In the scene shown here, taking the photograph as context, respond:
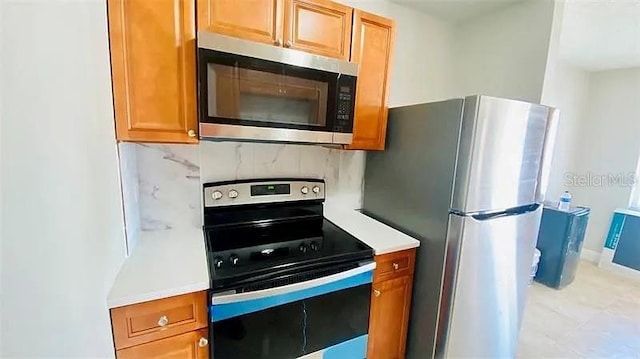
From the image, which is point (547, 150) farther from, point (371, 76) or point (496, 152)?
point (371, 76)

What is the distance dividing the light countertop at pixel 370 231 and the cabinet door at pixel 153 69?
39.7 inches

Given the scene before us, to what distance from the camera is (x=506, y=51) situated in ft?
6.48

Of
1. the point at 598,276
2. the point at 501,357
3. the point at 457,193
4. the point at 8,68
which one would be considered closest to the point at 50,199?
the point at 8,68

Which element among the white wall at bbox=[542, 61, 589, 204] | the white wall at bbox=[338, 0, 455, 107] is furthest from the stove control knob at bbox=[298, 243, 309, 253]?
the white wall at bbox=[542, 61, 589, 204]

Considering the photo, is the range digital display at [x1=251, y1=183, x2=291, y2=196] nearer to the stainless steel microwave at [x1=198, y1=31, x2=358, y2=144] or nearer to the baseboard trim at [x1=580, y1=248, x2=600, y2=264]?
the stainless steel microwave at [x1=198, y1=31, x2=358, y2=144]

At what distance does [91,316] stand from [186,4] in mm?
1125

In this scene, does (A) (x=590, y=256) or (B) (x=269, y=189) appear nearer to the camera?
(B) (x=269, y=189)

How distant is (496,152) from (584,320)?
213 cm

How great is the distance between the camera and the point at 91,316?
75 cm

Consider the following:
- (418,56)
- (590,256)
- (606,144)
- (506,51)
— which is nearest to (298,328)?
(418,56)

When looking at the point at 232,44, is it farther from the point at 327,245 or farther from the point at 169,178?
the point at 327,245

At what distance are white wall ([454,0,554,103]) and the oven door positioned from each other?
159 centimetres

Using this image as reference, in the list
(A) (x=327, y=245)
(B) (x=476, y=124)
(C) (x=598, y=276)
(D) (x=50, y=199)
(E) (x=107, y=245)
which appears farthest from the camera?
(C) (x=598, y=276)

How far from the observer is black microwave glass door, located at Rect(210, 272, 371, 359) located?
112 cm
